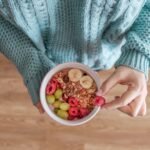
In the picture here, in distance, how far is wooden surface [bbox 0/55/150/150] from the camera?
4.05 feet

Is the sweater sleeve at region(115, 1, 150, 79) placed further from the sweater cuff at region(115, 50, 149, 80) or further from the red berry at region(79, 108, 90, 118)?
the red berry at region(79, 108, 90, 118)

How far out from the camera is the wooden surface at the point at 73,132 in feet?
4.05

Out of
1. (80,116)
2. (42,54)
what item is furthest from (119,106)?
(42,54)

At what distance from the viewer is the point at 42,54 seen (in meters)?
0.63

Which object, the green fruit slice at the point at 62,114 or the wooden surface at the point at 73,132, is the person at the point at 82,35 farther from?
the wooden surface at the point at 73,132

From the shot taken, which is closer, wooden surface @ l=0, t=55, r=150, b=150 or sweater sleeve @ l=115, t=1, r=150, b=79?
sweater sleeve @ l=115, t=1, r=150, b=79

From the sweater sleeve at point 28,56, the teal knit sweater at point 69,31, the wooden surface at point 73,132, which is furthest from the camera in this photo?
the wooden surface at point 73,132

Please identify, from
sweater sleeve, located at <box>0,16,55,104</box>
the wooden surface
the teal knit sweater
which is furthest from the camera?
the wooden surface

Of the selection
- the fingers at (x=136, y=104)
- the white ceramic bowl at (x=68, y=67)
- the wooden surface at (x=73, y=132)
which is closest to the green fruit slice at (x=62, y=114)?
the white ceramic bowl at (x=68, y=67)

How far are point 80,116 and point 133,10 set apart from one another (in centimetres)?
20

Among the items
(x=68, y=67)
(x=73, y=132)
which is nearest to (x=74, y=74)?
(x=68, y=67)

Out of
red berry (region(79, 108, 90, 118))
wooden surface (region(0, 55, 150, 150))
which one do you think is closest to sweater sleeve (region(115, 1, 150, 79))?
red berry (region(79, 108, 90, 118))

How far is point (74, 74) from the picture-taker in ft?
1.88

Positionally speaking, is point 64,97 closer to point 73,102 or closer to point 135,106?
point 73,102
